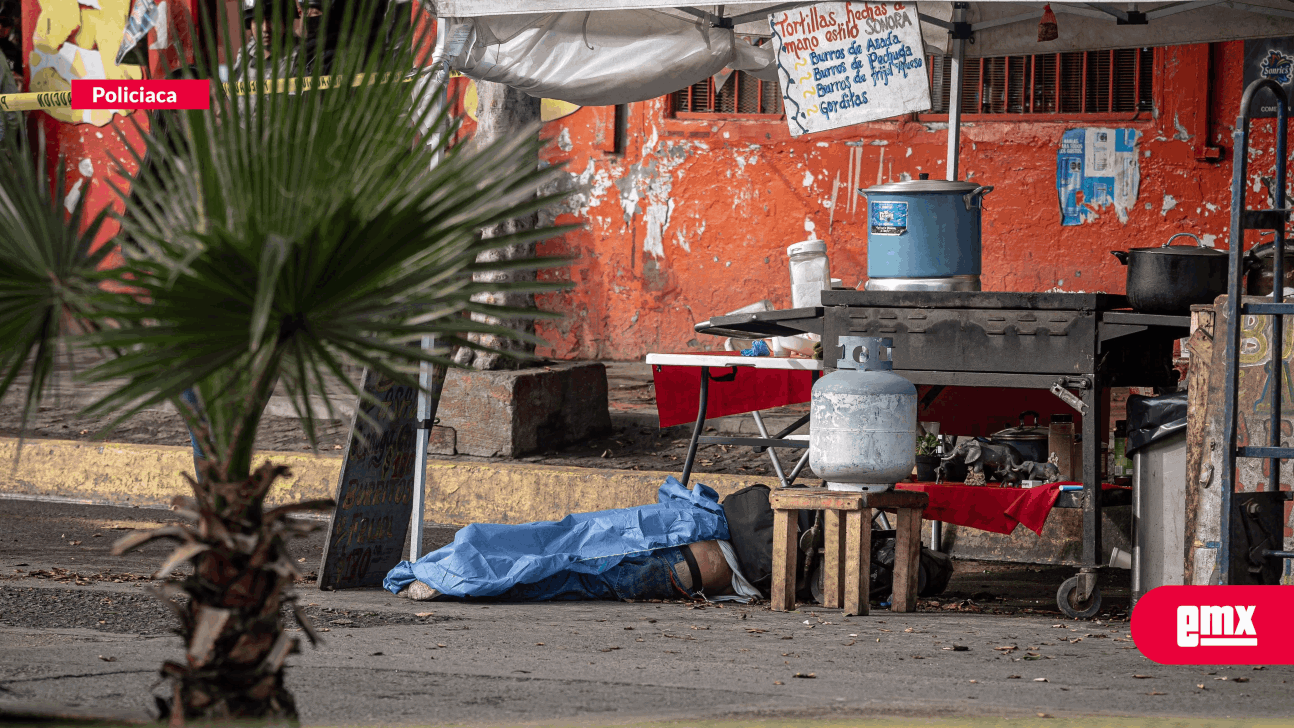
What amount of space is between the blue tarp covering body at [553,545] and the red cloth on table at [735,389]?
1.24 metres

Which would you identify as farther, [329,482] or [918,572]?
[329,482]

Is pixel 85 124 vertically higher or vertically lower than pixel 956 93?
higher

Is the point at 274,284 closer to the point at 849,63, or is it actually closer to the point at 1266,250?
the point at 1266,250

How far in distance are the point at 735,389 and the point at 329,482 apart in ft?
9.09

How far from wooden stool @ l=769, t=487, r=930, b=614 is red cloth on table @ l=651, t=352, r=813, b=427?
5.22 ft

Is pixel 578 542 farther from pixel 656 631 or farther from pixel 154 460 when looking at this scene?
pixel 154 460

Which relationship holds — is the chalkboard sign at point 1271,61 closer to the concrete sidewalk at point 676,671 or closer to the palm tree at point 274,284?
the concrete sidewalk at point 676,671

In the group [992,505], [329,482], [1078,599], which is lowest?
[1078,599]

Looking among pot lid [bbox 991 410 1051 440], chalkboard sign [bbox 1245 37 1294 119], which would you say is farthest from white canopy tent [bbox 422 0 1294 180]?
chalkboard sign [bbox 1245 37 1294 119]

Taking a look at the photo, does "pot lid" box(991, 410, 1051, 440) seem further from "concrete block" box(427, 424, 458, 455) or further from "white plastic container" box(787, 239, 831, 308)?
"concrete block" box(427, 424, 458, 455)

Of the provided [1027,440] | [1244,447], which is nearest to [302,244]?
[1244,447]

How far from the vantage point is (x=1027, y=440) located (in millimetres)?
6145

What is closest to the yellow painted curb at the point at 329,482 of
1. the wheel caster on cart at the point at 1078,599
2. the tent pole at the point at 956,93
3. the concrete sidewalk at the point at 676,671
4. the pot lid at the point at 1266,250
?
the tent pole at the point at 956,93

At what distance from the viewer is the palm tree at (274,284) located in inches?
84.1
